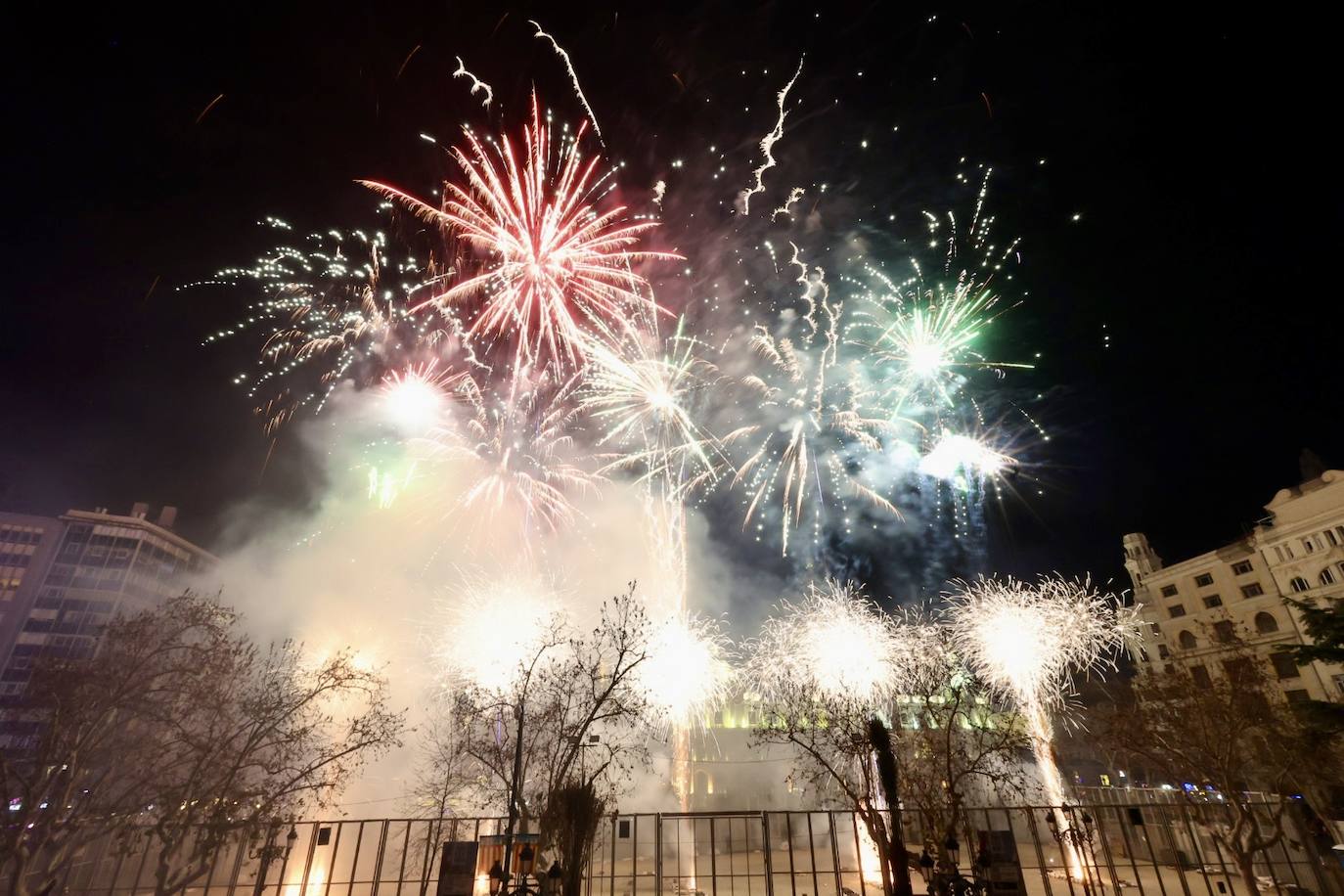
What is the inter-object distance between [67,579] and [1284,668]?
5167 inches

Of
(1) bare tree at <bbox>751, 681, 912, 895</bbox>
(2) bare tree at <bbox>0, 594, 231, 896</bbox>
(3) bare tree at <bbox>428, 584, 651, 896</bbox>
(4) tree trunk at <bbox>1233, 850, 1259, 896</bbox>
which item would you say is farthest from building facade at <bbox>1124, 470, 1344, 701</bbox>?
(2) bare tree at <bbox>0, 594, 231, 896</bbox>

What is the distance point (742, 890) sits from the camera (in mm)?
36938

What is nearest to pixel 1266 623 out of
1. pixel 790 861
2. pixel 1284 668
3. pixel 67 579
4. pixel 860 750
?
Answer: pixel 1284 668

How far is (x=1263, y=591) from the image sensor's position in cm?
5481

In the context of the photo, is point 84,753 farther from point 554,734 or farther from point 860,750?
point 860,750

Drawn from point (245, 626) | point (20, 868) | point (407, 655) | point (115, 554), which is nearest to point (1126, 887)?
point (20, 868)

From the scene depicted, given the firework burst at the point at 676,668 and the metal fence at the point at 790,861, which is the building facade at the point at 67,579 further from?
the firework burst at the point at 676,668

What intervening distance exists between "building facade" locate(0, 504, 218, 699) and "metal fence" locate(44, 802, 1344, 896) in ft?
187

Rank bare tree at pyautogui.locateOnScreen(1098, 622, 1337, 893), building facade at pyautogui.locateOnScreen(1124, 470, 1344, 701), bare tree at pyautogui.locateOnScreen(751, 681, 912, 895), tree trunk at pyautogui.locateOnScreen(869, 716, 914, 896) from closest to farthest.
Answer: tree trunk at pyautogui.locateOnScreen(869, 716, 914, 896), bare tree at pyautogui.locateOnScreen(751, 681, 912, 895), bare tree at pyautogui.locateOnScreen(1098, 622, 1337, 893), building facade at pyautogui.locateOnScreen(1124, 470, 1344, 701)

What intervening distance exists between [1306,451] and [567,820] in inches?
2595

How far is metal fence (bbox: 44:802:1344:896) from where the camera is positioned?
21.2 metres

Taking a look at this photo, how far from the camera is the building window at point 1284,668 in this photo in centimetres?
4928

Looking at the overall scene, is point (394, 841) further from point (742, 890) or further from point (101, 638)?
point (101, 638)

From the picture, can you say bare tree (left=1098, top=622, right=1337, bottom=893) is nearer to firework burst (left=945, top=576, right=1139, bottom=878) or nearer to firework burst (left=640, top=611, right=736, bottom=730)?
firework burst (left=945, top=576, right=1139, bottom=878)
